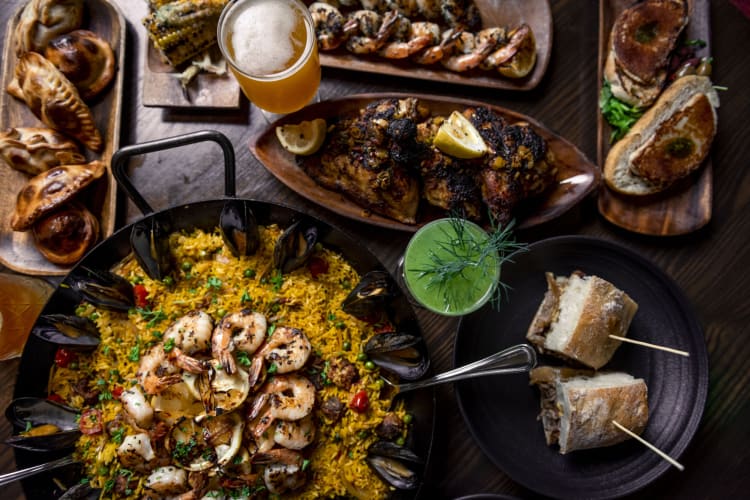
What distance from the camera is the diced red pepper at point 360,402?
8.92 ft

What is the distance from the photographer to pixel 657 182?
9.73 feet

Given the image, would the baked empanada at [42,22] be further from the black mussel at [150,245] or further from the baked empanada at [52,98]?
the black mussel at [150,245]

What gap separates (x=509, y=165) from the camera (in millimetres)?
2729

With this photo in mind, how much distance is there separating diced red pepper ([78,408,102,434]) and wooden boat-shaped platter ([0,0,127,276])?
72 centimetres

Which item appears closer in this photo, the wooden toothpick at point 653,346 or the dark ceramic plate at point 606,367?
the wooden toothpick at point 653,346

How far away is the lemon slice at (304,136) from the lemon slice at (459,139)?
569mm

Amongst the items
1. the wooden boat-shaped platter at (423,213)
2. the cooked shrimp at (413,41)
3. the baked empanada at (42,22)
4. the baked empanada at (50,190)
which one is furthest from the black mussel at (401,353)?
the baked empanada at (42,22)

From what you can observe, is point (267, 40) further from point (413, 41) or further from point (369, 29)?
point (413, 41)

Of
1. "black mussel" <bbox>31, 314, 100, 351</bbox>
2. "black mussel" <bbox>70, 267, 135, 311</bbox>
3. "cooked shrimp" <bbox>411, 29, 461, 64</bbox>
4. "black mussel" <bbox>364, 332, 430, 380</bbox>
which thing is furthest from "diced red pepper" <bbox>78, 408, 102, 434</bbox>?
"cooked shrimp" <bbox>411, 29, 461, 64</bbox>

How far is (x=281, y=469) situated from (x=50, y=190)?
1.75m

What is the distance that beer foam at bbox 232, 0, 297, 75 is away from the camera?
105 inches

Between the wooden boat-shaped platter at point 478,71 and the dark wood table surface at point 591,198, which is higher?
the wooden boat-shaped platter at point 478,71

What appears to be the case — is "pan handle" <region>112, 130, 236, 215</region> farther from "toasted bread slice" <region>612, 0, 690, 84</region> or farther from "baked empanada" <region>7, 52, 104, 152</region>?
"toasted bread slice" <region>612, 0, 690, 84</region>

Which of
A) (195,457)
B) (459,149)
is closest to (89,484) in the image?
(195,457)
